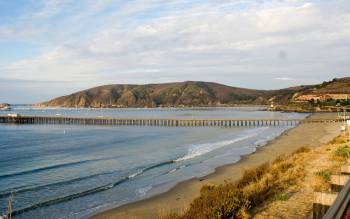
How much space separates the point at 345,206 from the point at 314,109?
120 m

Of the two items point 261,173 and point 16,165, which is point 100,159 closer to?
point 16,165

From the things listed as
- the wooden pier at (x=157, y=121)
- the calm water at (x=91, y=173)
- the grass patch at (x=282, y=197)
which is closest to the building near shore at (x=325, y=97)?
the wooden pier at (x=157, y=121)

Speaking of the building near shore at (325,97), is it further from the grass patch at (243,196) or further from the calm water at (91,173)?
the grass patch at (243,196)

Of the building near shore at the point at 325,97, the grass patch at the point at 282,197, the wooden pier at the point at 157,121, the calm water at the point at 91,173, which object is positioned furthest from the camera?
the building near shore at the point at 325,97

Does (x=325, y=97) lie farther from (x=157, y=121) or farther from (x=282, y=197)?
(x=282, y=197)

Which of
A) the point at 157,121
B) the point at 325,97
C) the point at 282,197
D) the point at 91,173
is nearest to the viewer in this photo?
the point at 282,197

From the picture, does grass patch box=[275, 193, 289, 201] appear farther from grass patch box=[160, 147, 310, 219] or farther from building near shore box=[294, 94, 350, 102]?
building near shore box=[294, 94, 350, 102]

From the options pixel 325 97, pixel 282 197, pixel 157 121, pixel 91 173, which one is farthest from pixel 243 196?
pixel 325 97

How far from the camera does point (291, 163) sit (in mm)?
16672

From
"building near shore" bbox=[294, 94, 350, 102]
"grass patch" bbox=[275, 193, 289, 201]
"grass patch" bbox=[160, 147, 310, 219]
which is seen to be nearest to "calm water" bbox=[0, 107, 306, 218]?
"grass patch" bbox=[160, 147, 310, 219]

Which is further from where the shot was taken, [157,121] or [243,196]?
[157,121]

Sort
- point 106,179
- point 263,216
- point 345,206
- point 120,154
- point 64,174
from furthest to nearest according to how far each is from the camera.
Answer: point 120,154, point 64,174, point 106,179, point 263,216, point 345,206

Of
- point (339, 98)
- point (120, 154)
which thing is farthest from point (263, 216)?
point (339, 98)

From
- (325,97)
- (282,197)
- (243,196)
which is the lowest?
(282,197)
